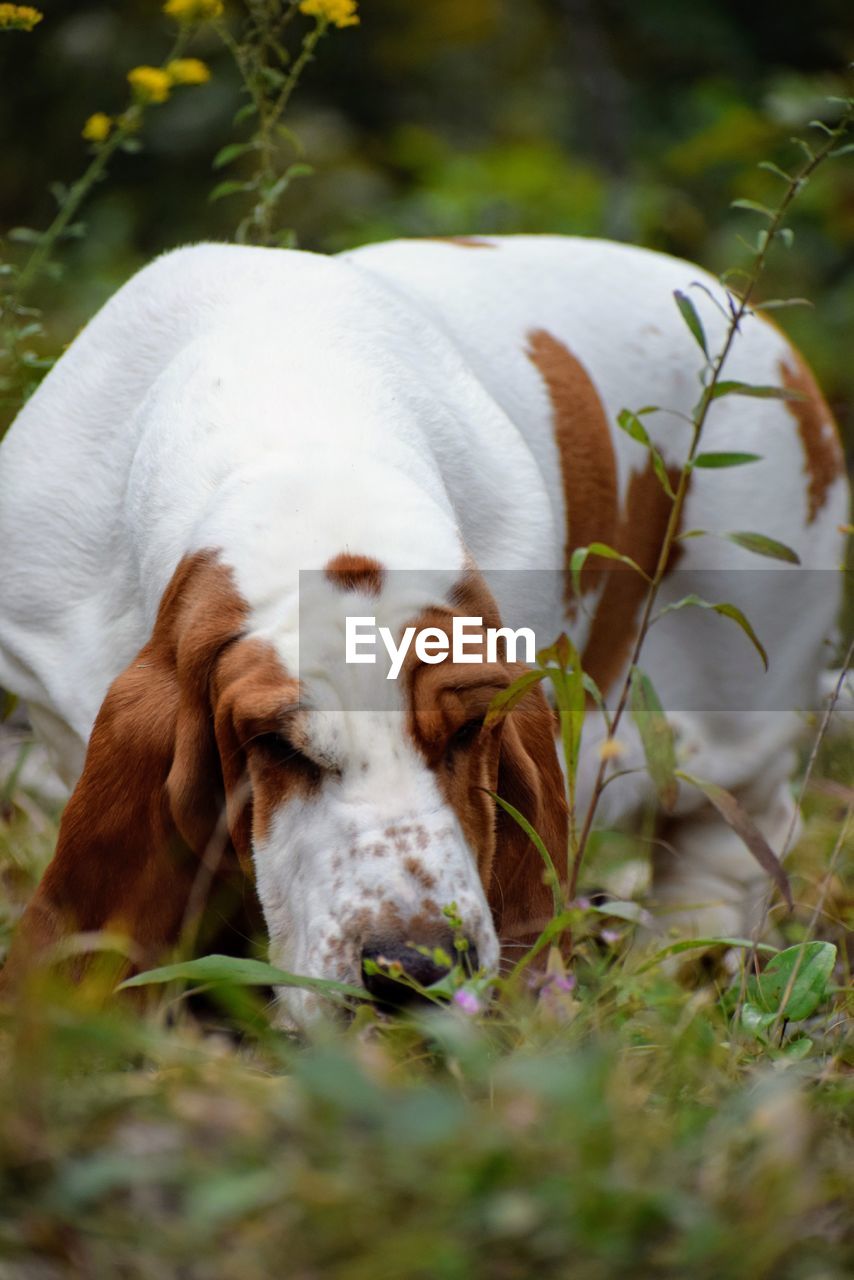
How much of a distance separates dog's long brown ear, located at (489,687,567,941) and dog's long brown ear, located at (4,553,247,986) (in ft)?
1.31

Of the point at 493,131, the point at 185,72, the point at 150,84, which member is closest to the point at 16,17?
the point at 150,84

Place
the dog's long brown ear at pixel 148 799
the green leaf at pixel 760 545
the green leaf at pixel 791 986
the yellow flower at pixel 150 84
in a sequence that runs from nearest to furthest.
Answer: the dog's long brown ear at pixel 148 799 < the green leaf at pixel 791 986 < the green leaf at pixel 760 545 < the yellow flower at pixel 150 84

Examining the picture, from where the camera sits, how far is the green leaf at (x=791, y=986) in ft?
7.22

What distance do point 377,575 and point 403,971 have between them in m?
0.50

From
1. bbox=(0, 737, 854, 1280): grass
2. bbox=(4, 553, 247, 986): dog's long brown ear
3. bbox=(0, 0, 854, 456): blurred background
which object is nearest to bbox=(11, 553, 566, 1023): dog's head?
bbox=(4, 553, 247, 986): dog's long brown ear

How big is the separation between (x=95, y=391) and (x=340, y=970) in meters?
1.24

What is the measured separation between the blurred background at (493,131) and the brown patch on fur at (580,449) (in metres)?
2.54

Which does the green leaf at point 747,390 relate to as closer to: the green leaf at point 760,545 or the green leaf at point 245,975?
the green leaf at point 760,545

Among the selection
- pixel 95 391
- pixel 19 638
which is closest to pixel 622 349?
pixel 95 391

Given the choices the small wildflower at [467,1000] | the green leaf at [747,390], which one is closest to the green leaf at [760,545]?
the green leaf at [747,390]

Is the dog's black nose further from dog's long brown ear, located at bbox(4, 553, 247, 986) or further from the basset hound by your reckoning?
dog's long brown ear, located at bbox(4, 553, 247, 986)

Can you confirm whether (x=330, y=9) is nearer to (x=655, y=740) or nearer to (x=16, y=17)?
(x=16, y=17)

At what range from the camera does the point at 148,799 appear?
214cm

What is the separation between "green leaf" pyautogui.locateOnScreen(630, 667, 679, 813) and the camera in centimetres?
214
